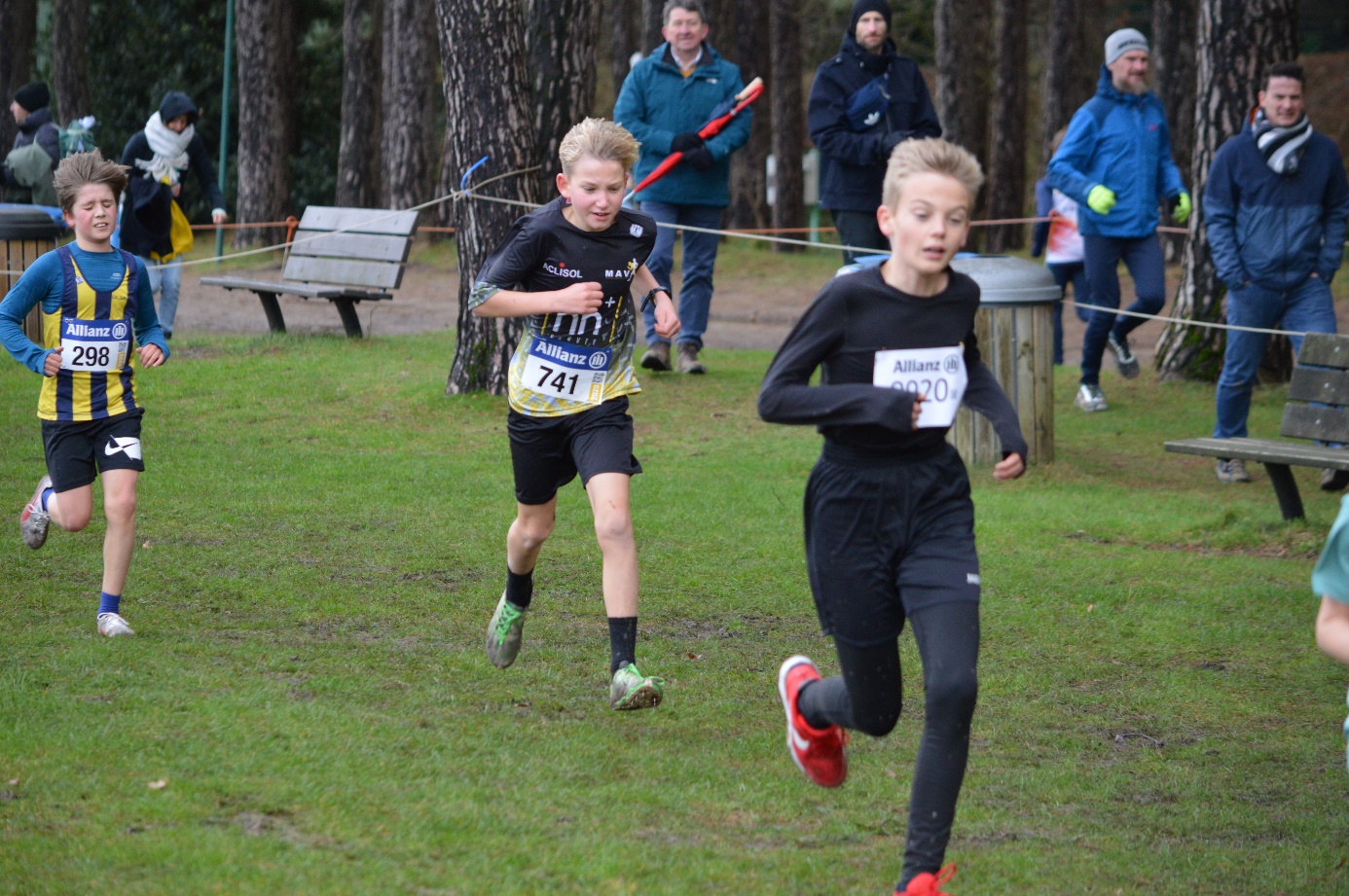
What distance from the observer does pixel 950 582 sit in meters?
3.83

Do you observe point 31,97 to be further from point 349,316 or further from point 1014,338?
point 1014,338

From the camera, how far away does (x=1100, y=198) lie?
34.4 ft

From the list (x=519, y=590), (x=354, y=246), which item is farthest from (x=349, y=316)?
(x=519, y=590)

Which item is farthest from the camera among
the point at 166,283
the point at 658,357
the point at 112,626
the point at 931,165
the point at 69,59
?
the point at 69,59

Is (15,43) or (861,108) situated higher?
(15,43)

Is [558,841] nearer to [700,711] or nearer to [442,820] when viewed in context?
[442,820]

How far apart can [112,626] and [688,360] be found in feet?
22.8

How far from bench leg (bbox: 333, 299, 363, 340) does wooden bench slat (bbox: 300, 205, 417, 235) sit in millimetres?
699

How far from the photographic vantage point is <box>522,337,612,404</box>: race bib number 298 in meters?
5.32

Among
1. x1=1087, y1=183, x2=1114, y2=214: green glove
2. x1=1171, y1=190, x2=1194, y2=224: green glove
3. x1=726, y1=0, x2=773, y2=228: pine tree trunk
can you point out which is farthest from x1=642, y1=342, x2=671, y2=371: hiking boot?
x1=726, y1=0, x2=773, y2=228: pine tree trunk

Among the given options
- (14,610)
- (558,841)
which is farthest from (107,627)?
(558,841)

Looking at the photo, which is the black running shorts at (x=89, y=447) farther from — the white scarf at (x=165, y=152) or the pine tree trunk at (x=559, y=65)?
the white scarf at (x=165, y=152)

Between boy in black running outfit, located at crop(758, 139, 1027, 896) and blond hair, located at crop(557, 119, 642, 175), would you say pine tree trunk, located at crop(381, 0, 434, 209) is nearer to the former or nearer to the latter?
blond hair, located at crop(557, 119, 642, 175)

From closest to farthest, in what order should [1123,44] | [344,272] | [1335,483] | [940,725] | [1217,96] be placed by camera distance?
1. [940,725]
2. [1335,483]
3. [1123,44]
4. [1217,96]
5. [344,272]
